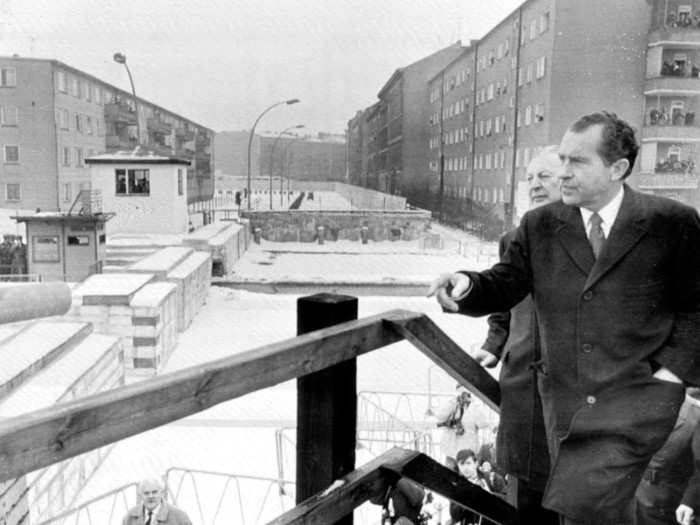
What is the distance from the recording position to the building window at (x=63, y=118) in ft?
32.4

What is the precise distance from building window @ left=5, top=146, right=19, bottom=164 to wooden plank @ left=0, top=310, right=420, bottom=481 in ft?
31.6

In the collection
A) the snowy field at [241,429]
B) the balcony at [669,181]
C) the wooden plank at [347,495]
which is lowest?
the snowy field at [241,429]

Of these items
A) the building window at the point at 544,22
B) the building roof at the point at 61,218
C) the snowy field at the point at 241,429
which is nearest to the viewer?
the snowy field at the point at 241,429

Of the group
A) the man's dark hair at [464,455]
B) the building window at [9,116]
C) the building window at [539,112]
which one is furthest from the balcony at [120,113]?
the man's dark hair at [464,455]

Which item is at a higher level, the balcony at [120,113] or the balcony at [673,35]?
the balcony at [673,35]

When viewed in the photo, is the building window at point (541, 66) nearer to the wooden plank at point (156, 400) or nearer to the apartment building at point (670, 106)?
the apartment building at point (670, 106)

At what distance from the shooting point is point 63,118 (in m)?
9.99

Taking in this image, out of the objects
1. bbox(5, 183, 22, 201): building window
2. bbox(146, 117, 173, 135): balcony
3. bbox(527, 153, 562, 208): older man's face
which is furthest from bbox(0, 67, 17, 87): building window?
bbox(527, 153, 562, 208): older man's face

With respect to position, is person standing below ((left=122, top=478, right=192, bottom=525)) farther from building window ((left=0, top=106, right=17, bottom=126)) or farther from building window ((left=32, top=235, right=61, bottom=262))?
building window ((left=0, top=106, right=17, bottom=126))

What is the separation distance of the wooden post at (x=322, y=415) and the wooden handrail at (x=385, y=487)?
0.10ft

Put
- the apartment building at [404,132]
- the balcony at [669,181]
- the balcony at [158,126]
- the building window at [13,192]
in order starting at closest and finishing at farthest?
the building window at [13,192] < the balcony at [669,181] < the balcony at [158,126] < the apartment building at [404,132]

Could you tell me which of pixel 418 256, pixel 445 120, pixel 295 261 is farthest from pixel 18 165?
pixel 445 120

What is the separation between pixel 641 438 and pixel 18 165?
10.2 meters

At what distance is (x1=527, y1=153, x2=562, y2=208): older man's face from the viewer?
1.60m
